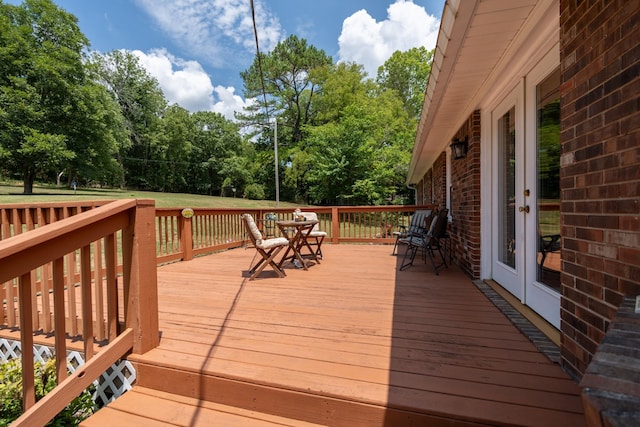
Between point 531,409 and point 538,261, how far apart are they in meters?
1.39

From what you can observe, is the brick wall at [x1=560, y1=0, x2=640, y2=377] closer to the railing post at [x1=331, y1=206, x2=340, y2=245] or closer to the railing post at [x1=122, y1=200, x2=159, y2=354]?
the railing post at [x1=122, y1=200, x2=159, y2=354]

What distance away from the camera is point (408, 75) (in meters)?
21.0

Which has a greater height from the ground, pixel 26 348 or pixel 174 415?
pixel 26 348

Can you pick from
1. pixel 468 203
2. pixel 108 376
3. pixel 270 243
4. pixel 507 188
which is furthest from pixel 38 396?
pixel 468 203

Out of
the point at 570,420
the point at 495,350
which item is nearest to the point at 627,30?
the point at 570,420

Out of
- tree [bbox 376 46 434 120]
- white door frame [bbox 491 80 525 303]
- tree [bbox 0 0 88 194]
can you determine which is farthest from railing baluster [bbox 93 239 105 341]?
tree [bbox 376 46 434 120]

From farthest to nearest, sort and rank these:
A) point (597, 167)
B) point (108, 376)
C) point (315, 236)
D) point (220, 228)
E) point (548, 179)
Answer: point (220, 228)
point (315, 236)
point (548, 179)
point (108, 376)
point (597, 167)

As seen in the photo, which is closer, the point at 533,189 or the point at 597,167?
the point at 597,167

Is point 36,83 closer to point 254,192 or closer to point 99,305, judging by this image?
point 254,192

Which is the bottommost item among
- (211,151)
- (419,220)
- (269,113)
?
(419,220)

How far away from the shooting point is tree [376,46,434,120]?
20234 millimetres

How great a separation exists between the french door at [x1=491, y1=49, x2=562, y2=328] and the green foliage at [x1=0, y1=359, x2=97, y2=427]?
3.15m

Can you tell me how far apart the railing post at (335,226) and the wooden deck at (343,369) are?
4.43 metres

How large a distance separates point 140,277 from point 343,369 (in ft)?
4.29
